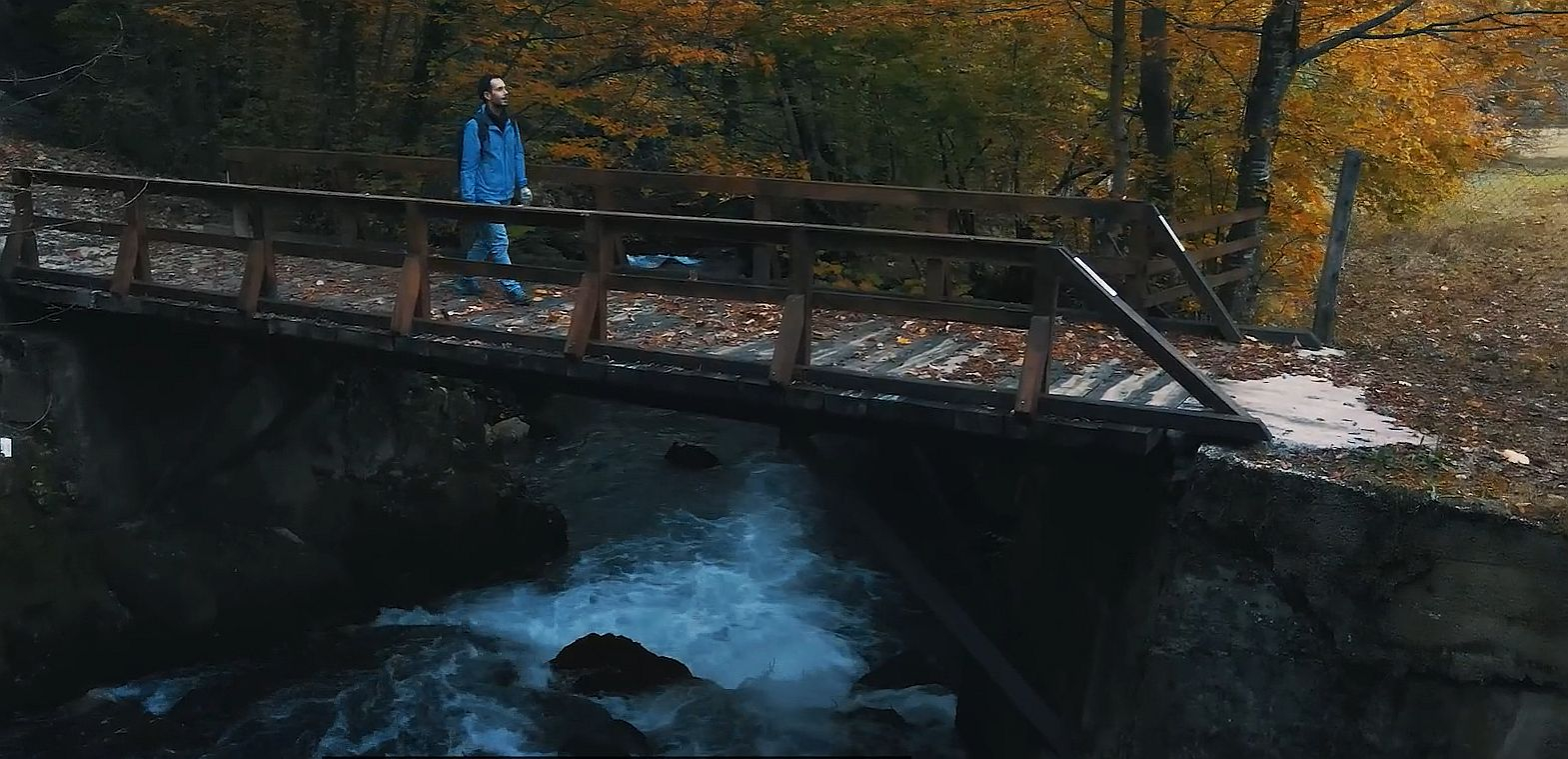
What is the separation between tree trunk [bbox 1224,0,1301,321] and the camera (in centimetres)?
1002

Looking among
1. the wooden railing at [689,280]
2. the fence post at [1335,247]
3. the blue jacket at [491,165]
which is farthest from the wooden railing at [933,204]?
the wooden railing at [689,280]

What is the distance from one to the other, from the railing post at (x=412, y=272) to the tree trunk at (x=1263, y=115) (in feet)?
23.2

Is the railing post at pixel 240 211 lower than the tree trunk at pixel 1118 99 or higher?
lower

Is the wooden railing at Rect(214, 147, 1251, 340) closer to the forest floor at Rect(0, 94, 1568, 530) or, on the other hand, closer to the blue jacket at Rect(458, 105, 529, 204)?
the forest floor at Rect(0, 94, 1568, 530)

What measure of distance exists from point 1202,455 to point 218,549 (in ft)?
26.1

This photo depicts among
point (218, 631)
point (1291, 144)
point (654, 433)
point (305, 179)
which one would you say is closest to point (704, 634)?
point (218, 631)

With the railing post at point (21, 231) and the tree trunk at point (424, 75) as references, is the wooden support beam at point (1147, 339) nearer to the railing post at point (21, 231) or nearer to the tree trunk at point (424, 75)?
the railing post at point (21, 231)

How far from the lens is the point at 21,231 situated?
8852 millimetres

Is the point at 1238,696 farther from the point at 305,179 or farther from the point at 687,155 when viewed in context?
the point at 305,179

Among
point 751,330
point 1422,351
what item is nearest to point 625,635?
point 751,330

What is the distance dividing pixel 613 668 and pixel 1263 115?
7479 mm

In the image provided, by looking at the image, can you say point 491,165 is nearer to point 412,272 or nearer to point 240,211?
point 412,272

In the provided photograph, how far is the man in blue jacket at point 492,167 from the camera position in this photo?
8734 millimetres

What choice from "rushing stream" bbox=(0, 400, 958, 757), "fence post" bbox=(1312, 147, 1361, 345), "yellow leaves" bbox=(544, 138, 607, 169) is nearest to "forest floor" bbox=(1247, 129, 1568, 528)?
"fence post" bbox=(1312, 147, 1361, 345)
